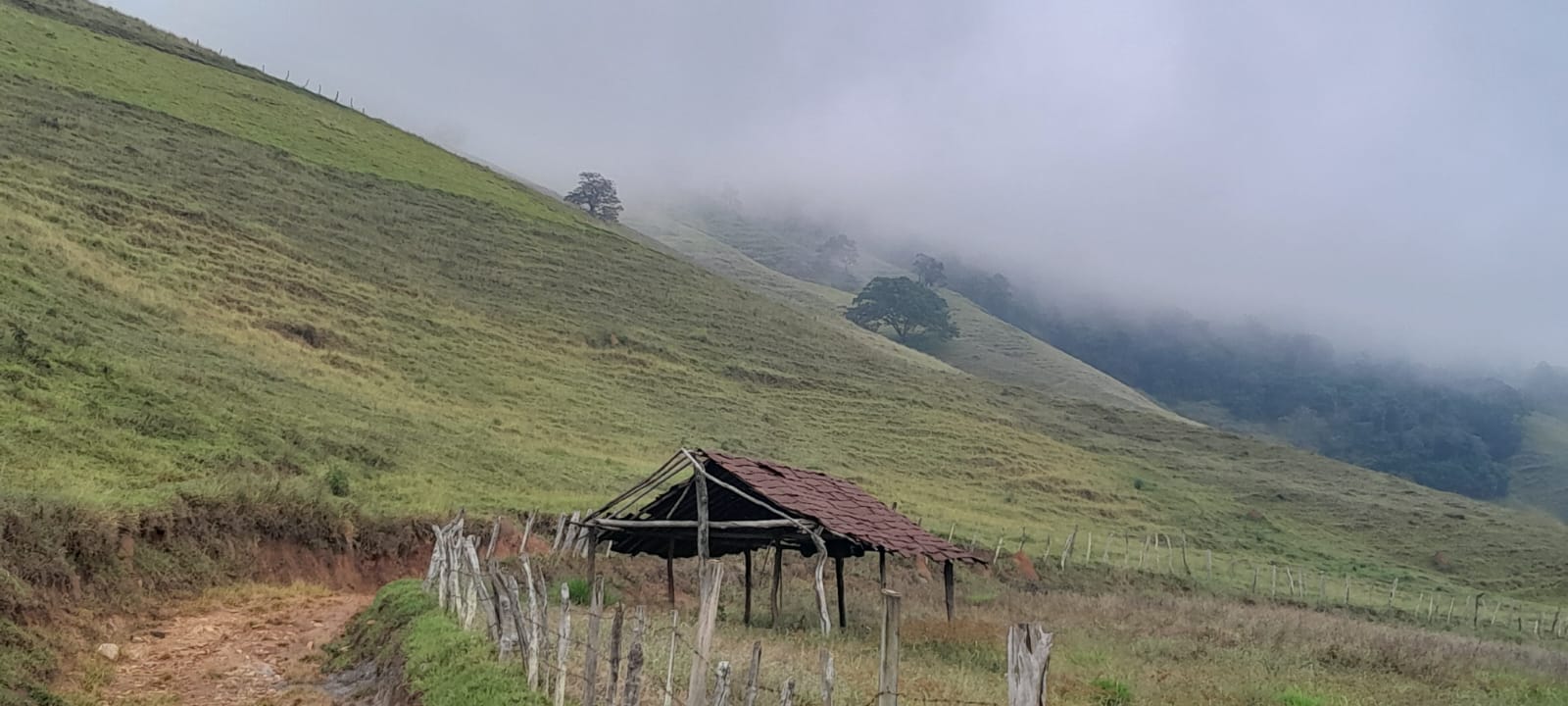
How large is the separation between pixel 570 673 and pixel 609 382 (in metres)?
35.6

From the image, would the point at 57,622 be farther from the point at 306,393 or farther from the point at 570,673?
the point at 306,393

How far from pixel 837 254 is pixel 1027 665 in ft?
537

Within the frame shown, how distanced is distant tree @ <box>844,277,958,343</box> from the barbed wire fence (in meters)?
86.9

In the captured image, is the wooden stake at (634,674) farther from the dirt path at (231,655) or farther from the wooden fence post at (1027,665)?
the dirt path at (231,655)

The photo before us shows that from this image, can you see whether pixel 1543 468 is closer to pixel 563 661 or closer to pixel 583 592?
pixel 583 592

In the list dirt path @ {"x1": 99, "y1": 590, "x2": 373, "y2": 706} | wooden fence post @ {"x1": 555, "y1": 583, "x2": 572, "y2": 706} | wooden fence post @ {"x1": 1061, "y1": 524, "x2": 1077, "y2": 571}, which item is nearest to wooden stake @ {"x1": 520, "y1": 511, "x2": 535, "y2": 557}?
dirt path @ {"x1": 99, "y1": 590, "x2": 373, "y2": 706}

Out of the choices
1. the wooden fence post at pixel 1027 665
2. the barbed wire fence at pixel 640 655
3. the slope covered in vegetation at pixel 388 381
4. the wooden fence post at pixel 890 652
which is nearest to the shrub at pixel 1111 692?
the barbed wire fence at pixel 640 655

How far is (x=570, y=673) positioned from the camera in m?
8.65

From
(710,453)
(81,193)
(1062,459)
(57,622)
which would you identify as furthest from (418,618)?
(1062,459)

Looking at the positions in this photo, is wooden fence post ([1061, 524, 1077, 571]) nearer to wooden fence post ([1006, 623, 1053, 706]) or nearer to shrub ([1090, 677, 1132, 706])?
shrub ([1090, 677, 1132, 706])

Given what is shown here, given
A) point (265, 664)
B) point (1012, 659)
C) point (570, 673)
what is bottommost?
point (265, 664)

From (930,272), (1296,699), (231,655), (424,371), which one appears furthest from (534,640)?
(930,272)

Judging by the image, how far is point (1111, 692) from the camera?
35.5 ft

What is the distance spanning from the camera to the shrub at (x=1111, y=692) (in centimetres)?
1035
